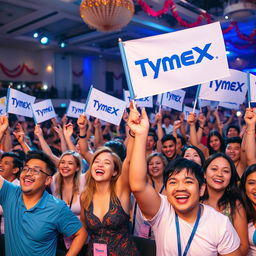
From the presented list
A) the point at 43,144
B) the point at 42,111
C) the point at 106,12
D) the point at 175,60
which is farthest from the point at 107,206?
the point at 106,12

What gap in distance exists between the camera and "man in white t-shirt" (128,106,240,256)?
4.90 feet

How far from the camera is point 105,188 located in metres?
2.10

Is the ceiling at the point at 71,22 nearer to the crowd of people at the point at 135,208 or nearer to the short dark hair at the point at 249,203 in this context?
the crowd of people at the point at 135,208

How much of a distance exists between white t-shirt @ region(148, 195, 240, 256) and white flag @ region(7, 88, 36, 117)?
3.11 metres

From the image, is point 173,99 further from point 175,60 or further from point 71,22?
point 71,22

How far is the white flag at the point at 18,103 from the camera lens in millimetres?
3973

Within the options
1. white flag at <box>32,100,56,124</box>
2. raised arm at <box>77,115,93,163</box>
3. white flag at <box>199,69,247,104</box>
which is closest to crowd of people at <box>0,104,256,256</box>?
raised arm at <box>77,115,93,163</box>

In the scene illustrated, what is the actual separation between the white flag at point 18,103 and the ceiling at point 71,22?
589 centimetres

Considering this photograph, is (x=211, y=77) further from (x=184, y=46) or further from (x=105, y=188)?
(x=105, y=188)

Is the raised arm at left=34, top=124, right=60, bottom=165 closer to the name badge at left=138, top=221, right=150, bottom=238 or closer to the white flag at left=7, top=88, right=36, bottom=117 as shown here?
the white flag at left=7, top=88, right=36, bottom=117

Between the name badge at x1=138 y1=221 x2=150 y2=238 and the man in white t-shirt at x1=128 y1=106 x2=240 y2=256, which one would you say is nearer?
the man in white t-shirt at x1=128 y1=106 x2=240 y2=256

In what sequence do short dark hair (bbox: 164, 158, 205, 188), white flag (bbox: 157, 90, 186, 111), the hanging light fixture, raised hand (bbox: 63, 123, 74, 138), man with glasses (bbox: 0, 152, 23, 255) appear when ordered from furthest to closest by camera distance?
white flag (bbox: 157, 90, 186, 111), the hanging light fixture, raised hand (bbox: 63, 123, 74, 138), man with glasses (bbox: 0, 152, 23, 255), short dark hair (bbox: 164, 158, 205, 188)

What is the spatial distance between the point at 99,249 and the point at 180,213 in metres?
0.70

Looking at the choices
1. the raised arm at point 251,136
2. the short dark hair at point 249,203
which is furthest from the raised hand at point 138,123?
the raised arm at point 251,136
